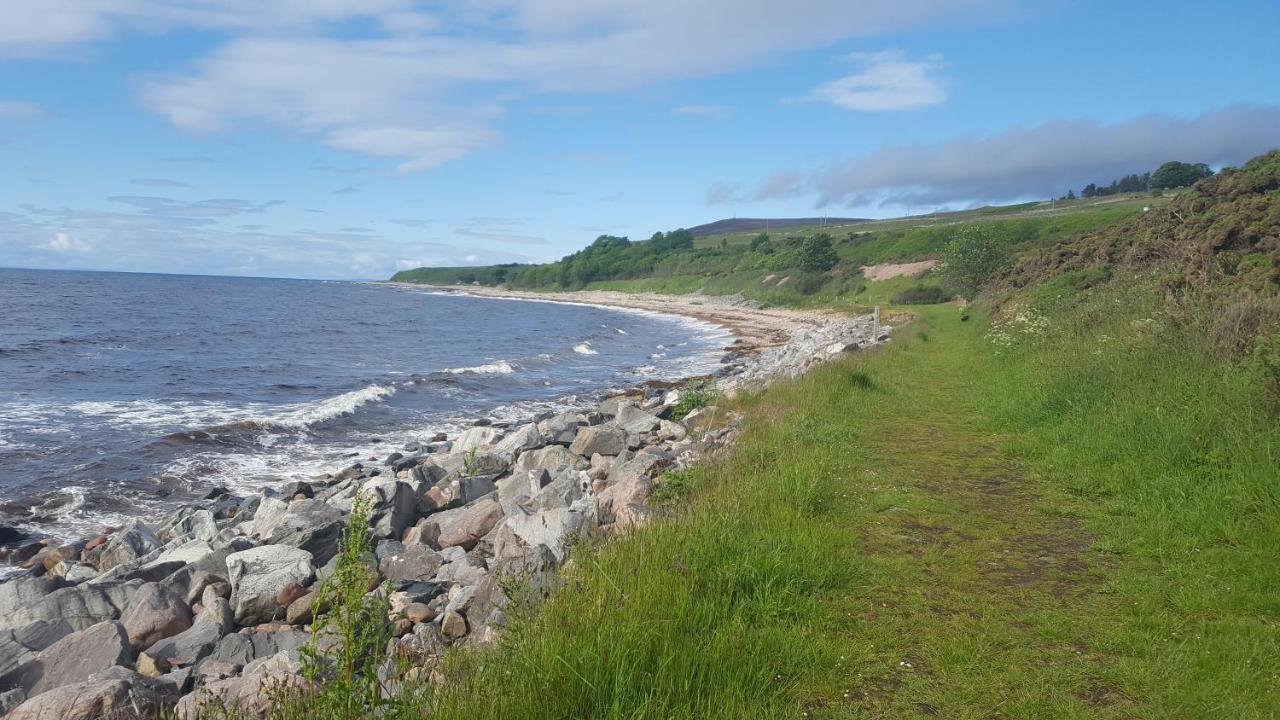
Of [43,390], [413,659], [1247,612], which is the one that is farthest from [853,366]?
[43,390]

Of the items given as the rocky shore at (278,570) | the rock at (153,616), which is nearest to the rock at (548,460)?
the rocky shore at (278,570)

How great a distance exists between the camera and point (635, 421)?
47.6ft

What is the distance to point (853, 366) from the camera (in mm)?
16125

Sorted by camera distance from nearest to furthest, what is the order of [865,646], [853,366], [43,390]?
[865,646]
[853,366]
[43,390]

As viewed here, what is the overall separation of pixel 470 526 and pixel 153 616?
326 centimetres

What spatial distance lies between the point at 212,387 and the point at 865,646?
86.1 feet

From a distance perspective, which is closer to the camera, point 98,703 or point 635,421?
point 98,703

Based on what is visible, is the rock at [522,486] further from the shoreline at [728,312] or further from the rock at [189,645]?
the shoreline at [728,312]

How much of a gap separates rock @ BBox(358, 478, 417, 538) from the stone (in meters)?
3.05

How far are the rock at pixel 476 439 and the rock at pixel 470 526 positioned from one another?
19.5 feet

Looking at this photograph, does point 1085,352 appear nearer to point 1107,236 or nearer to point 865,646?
point 865,646

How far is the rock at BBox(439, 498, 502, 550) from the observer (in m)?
9.32

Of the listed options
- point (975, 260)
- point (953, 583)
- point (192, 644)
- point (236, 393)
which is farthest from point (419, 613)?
point (975, 260)

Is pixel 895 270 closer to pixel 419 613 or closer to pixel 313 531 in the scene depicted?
pixel 313 531
